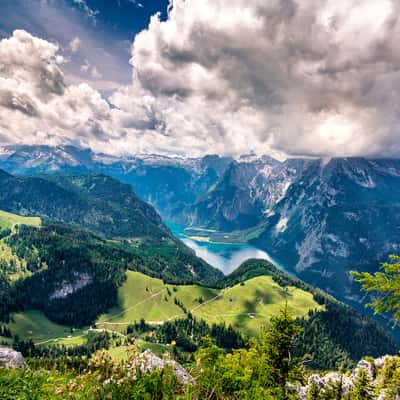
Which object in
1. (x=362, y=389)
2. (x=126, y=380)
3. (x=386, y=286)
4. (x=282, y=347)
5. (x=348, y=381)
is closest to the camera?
(x=126, y=380)

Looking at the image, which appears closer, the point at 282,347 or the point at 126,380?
the point at 126,380

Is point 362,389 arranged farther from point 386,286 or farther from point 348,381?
point 386,286

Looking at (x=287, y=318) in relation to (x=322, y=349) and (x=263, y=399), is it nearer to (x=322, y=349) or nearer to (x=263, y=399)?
(x=263, y=399)

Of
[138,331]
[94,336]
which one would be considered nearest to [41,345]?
[94,336]

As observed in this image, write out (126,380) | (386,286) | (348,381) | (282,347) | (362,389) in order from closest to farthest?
(126,380) < (386,286) < (362,389) < (348,381) < (282,347)

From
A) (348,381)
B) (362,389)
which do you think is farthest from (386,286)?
(348,381)

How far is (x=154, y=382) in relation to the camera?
7.07m

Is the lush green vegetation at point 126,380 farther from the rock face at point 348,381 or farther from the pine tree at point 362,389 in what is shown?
the rock face at point 348,381

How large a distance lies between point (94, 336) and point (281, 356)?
204503mm

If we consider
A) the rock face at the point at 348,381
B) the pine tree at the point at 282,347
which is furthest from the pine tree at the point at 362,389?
the pine tree at the point at 282,347

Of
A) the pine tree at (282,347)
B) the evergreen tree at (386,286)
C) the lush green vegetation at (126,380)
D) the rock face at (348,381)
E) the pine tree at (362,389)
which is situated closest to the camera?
the lush green vegetation at (126,380)

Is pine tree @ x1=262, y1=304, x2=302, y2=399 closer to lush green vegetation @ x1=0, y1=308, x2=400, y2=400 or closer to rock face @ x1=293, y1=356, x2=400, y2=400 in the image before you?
rock face @ x1=293, y1=356, x2=400, y2=400

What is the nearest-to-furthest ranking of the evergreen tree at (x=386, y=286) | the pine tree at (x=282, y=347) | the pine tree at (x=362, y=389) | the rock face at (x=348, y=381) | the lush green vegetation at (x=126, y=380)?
the lush green vegetation at (x=126, y=380) → the evergreen tree at (x=386, y=286) → the pine tree at (x=362, y=389) → the rock face at (x=348, y=381) → the pine tree at (x=282, y=347)

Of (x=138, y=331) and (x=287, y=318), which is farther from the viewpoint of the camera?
(x=138, y=331)
